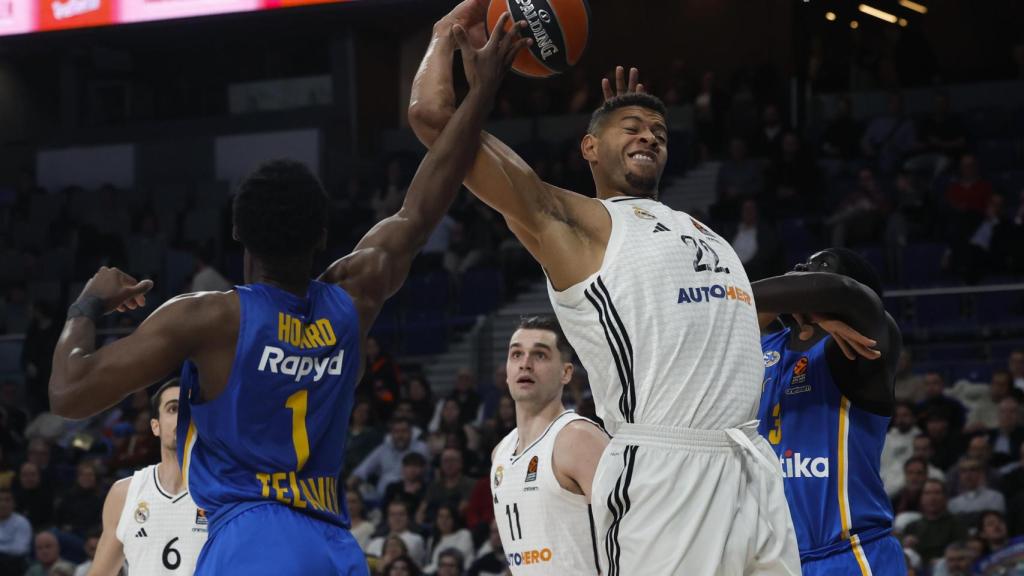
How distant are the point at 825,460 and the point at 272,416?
2402 millimetres

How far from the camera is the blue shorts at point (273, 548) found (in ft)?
11.7

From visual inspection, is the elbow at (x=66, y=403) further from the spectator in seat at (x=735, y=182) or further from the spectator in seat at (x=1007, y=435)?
the spectator in seat at (x=735, y=182)

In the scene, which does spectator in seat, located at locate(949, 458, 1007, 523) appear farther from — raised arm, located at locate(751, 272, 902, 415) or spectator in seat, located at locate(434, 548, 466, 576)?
raised arm, located at locate(751, 272, 902, 415)

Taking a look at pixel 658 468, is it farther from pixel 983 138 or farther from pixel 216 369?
pixel 983 138

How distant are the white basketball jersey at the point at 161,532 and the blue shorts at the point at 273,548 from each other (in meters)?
3.05

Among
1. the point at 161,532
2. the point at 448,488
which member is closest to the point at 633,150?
Answer: the point at 161,532

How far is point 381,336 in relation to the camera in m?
16.2

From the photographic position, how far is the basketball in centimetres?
478

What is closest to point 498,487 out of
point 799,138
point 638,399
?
point 638,399

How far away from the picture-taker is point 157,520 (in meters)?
6.72

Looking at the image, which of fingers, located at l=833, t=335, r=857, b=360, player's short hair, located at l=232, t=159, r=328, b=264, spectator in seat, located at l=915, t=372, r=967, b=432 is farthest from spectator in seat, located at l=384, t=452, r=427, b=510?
player's short hair, located at l=232, t=159, r=328, b=264

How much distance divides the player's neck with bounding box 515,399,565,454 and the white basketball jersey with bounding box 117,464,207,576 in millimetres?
1606

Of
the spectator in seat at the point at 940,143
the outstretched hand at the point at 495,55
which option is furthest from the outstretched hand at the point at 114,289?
the spectator in seat at the point at 940,143

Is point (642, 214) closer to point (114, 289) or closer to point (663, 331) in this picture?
point (663, 331)
